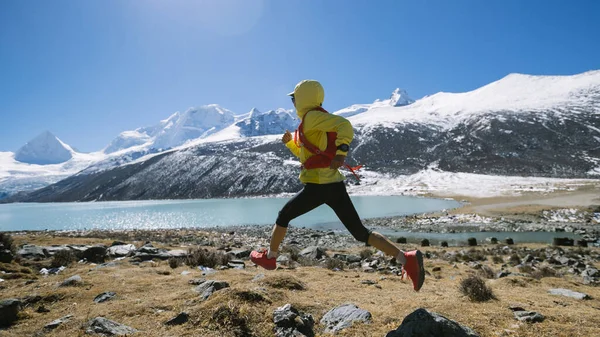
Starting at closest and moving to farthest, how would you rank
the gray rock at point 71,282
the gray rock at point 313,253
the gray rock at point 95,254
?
the gray rock at point 71,282, the gray rock at point 95,254, the gray rock at point 313,253

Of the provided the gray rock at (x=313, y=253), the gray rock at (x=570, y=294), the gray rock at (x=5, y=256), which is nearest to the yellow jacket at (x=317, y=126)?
the gray rock at (x=570, y=294)

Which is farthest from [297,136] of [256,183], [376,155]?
[376,155]

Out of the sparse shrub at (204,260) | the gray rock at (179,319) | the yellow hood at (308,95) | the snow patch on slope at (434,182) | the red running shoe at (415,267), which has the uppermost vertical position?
the yellow hood at (308,95)

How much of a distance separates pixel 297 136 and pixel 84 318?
155 inches

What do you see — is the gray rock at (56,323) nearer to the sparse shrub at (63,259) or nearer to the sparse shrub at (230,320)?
the sparse shrub at (230,320)

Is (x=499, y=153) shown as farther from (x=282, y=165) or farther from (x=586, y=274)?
(x=586, y=274)

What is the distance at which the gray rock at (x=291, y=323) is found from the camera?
3898mm

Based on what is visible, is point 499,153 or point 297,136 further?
point 499,153

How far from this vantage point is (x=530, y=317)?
13.8 ft

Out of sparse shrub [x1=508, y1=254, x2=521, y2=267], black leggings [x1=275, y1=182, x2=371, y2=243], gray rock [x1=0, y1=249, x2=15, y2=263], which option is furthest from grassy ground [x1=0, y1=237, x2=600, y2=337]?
sparse shrub [x1=508, y1=254, x2=521, y2=267]

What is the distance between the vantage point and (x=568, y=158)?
457ft

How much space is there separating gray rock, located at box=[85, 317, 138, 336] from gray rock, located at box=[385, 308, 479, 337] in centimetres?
317

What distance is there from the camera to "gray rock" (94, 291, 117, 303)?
5.44m

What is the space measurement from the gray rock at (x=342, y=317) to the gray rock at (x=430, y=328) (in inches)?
23.8
